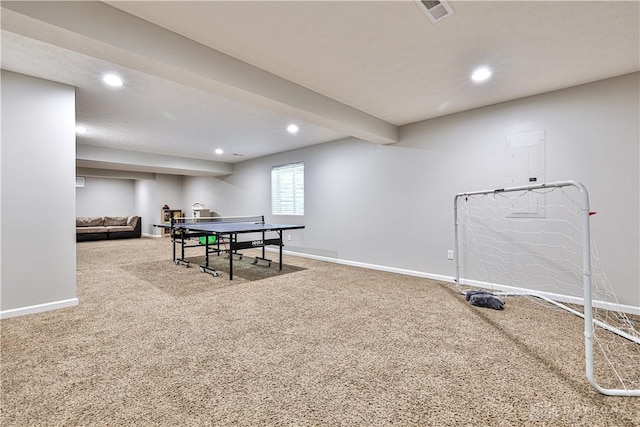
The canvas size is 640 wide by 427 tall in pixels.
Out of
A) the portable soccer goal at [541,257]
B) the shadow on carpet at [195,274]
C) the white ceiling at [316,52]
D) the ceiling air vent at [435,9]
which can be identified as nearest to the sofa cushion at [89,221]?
the shadow on carpet at [195,274]

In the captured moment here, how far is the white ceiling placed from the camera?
1.77m

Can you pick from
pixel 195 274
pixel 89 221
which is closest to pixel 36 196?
pixel 195 274

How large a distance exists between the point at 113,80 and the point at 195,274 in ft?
8.89

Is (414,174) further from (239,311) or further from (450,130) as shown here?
(239,311)

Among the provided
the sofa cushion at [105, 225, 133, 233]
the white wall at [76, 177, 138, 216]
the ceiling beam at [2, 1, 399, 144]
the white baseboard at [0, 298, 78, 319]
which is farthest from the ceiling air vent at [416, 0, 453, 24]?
the white wall at [76, 177, 138, 216]

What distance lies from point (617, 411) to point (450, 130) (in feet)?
10.6

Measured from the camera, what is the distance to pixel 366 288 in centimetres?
356

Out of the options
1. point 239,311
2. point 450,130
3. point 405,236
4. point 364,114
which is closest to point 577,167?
point 450,130

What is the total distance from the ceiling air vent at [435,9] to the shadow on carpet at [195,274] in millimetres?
3472

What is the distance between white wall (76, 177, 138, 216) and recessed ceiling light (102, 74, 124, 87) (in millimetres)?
8635

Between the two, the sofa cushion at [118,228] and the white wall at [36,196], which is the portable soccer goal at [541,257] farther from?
the sofa cushion at [118,228]

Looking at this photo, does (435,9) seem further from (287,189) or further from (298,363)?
(287,189)

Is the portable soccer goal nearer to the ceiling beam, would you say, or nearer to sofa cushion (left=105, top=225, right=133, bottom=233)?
the ceiling beam

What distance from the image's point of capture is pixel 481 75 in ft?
8.82
